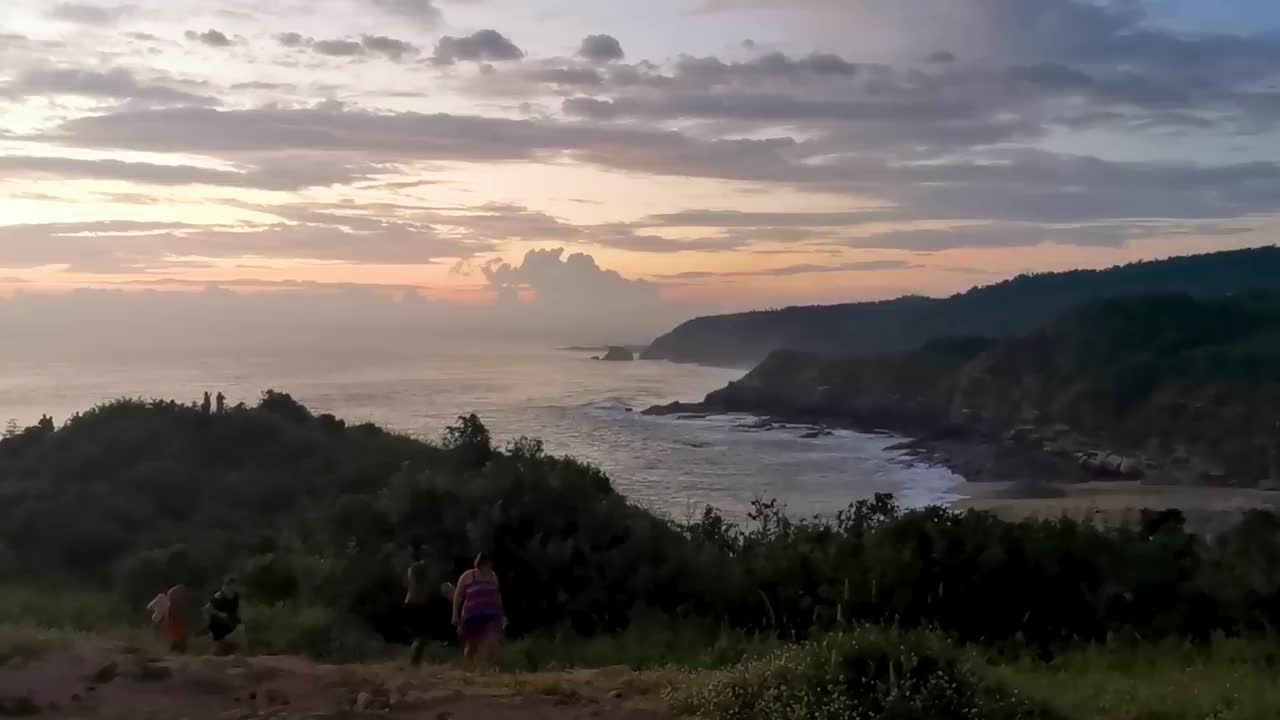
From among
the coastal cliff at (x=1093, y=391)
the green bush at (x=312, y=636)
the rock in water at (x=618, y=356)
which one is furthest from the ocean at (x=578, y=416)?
the rock in water at (x=618, y=356)

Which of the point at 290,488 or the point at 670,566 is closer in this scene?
the point at 670,566

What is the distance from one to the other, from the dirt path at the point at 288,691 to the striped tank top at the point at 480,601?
926 millimetres

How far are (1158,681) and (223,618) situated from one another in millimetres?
8058

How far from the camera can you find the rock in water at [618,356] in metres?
157

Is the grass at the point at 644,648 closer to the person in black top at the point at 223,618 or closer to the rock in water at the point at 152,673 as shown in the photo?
the person in black top at the point at 223,618

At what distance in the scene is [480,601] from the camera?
33.1ft

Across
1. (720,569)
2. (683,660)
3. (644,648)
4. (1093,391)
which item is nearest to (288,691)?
(683,660)

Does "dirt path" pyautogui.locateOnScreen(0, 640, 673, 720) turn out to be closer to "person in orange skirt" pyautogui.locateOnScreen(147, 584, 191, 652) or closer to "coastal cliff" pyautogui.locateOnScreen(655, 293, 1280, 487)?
"person in orange skirt" pyautogui.locateOnScreen(147, 584, 191, 652)

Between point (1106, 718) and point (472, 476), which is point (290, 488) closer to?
point (472, 476)

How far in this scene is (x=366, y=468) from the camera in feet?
88.0

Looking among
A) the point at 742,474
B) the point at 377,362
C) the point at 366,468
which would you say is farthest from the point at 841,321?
the point at 366,468

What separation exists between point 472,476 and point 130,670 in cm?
702

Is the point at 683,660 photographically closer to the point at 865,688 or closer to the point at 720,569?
the point at 720,569

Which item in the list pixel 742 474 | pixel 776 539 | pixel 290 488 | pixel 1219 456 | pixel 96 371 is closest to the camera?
pixel 776 539
